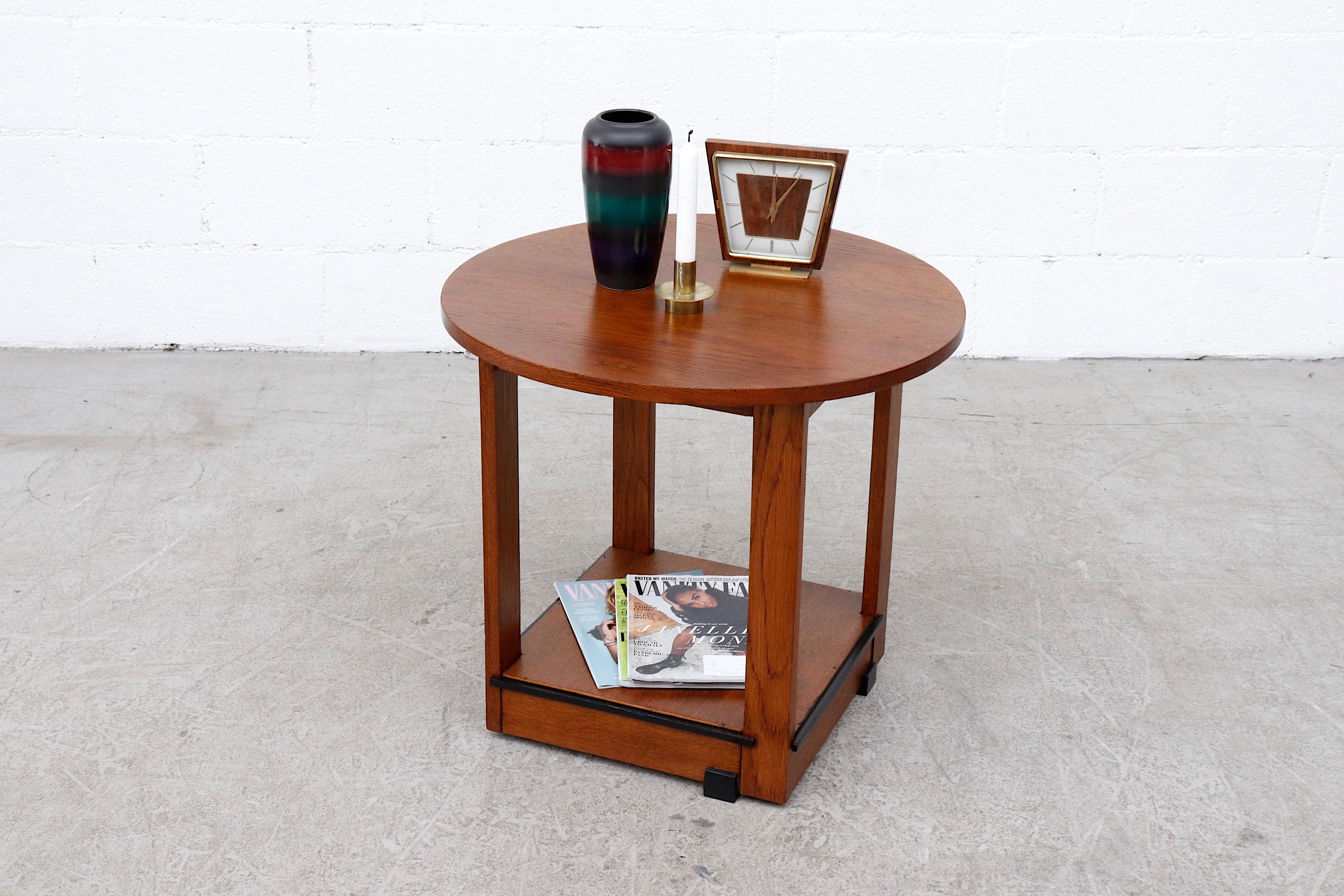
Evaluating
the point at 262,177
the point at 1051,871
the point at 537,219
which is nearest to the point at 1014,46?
the point at 537,219

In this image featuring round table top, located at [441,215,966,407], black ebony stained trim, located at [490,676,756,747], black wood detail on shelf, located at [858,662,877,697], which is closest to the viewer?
round table top, located at [441,215,966,407]

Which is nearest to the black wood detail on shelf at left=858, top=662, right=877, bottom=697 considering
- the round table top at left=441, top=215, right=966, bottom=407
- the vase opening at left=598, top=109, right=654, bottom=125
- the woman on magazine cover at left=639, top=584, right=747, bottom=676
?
the woman on magazine cover at left=639, top=584, right=747, bottom=676

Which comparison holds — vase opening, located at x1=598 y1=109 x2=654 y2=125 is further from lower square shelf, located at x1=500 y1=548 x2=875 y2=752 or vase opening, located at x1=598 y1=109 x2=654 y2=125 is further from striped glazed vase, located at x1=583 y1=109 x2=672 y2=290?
lower square shelf, located at x1=500 y1=548 x2=875 y2=752

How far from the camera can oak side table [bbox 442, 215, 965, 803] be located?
59.7 inches

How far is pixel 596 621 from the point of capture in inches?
76.5

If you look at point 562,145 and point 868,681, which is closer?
point 868,681

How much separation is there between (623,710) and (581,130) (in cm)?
184

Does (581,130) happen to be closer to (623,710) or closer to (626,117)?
(626,117)

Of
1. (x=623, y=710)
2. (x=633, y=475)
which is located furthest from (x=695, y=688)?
(x=633, y=475)

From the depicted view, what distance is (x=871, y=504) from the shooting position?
6.30ft

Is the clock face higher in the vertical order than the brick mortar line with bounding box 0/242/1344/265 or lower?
higher

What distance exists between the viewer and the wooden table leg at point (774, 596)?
153 cm

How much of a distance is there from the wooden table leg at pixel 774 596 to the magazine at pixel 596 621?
220 mm

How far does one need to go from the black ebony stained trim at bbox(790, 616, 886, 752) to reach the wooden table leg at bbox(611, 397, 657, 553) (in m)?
0.43
